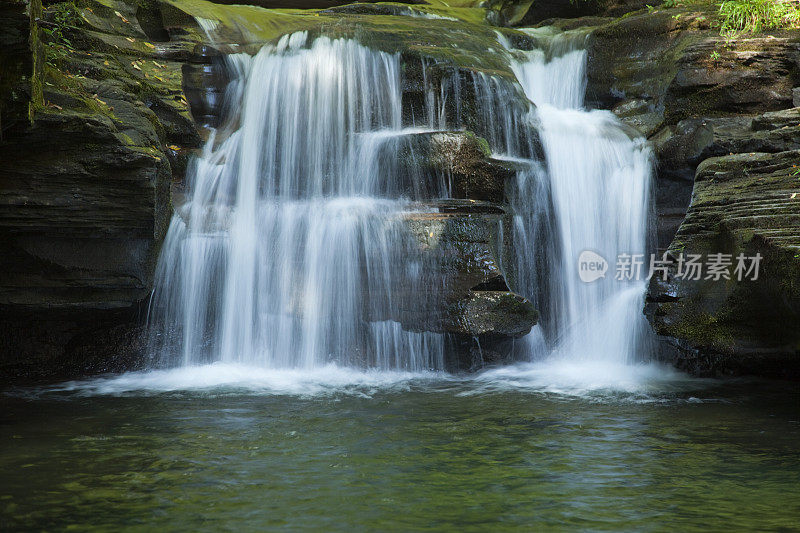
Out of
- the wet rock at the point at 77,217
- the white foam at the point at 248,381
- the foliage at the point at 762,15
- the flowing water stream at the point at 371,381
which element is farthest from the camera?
the foliage at the point at 762,15

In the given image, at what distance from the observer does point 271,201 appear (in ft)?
28.5

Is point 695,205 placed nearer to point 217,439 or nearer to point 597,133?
point 597,133

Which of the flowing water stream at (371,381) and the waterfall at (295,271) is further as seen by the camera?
the waterfall at (295,271)

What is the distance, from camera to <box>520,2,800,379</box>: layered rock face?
626 cm

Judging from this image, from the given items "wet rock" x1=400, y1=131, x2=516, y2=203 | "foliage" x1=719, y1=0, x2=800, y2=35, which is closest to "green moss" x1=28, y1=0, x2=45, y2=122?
"wet rock" x1=400, y1=131, x2=516, y2=203

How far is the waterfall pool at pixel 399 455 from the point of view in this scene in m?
3.26

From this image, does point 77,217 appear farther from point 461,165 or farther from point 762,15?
point 762,15

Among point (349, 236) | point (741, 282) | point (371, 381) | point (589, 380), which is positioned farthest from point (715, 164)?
point (371, 381)

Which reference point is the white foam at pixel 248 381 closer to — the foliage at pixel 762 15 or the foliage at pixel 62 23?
the foliage at pixel 62 23

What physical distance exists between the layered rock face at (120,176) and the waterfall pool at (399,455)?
95cm

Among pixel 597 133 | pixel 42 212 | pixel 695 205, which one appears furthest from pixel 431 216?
pixel 42 212


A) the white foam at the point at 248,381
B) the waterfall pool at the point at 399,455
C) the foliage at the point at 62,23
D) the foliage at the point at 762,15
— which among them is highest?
the foliage at the point at 762,15

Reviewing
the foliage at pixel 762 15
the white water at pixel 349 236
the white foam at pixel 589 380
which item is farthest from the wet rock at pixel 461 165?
the foliage at pixel 762 15

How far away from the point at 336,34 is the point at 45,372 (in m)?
6.75
